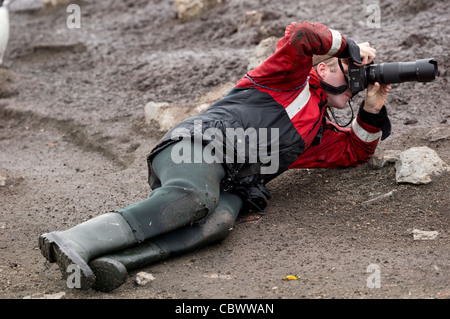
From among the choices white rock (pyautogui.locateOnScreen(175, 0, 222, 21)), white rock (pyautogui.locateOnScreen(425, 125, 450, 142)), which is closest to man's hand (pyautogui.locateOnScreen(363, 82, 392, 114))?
white rock (pyautogui.locateOnScreen(425, 125, 450, 142))

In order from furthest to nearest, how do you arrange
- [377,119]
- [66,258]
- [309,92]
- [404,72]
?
[377,119] < [309,92] < [404,72] < [66,258]

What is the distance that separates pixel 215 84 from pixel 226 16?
5.98ft

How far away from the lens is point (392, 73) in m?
2.92

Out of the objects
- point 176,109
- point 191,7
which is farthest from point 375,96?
point 191,7

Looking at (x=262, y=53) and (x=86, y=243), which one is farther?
(x=262, y=53)

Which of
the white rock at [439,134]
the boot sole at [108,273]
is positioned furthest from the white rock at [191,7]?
the boot sole at [108,273]

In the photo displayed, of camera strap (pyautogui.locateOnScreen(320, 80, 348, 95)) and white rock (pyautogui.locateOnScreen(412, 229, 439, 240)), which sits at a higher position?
camera strap (pyautogui.locateOnScreen(320, 80, 348, 95))

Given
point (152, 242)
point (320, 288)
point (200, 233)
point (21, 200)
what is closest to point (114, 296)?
point (152, 242)

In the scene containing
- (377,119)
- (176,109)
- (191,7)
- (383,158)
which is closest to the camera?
(377,119)

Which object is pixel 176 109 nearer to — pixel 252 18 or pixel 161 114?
pixel 161 114

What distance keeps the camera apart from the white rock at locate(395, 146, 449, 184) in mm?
433

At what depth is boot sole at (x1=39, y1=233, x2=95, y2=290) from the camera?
2180mm

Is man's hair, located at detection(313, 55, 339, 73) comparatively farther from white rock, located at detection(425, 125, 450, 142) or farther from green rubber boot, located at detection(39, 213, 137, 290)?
green rubber boot, located at detection(39, 213, 137, 290)

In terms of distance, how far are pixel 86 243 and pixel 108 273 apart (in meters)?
0.16
